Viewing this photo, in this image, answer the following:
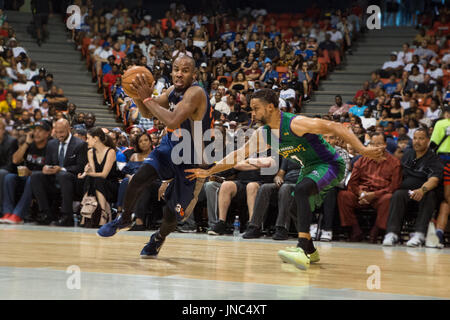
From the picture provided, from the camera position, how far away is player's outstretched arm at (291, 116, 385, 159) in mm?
4656

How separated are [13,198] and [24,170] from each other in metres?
0.46

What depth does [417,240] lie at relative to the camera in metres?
7.59

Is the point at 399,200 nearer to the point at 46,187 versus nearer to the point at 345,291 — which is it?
the point at 345,291

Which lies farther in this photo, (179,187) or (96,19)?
(96,19)

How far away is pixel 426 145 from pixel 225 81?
6.44 m

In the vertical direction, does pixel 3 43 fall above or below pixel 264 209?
above

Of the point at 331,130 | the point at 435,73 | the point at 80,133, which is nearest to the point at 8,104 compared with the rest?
the point at 80,133

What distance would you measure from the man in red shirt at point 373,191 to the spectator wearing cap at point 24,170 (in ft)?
15.4

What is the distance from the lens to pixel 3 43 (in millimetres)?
16062

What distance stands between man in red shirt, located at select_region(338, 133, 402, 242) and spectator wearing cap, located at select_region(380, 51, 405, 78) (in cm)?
632

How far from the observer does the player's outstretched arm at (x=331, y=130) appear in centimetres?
466

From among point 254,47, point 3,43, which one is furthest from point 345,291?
point 3,43

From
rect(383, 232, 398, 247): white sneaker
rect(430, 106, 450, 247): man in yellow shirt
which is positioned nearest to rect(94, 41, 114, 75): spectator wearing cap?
rect(430, 106, 450, 247): man in yellow shirt

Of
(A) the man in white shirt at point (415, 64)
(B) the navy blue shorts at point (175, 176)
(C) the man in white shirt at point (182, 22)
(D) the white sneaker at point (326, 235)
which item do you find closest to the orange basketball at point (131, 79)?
(B) the navy blue shorts at point (175, 176)
